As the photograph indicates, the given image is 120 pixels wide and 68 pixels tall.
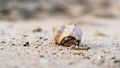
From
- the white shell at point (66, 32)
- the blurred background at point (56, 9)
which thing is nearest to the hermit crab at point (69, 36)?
the white shell at point (66, 32)

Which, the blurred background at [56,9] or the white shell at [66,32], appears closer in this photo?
the white shell at [66,32]

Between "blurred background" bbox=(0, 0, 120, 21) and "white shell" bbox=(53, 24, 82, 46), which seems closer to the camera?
"white shell" bbox=(53, 24, 82, 46)

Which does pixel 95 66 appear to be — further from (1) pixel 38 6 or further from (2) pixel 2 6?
(1) pixel 38 6

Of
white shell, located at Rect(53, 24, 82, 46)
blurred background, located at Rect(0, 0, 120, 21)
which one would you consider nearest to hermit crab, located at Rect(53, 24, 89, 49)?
white shell, located at Rect(53, 24, 82, 46)

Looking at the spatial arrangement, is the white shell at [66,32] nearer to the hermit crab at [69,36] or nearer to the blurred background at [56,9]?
the hermit crab at [69,36]

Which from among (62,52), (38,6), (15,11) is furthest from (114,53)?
(38,6)

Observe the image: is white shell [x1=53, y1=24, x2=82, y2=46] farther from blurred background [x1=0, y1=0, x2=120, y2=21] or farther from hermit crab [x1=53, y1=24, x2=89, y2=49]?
blurred background [x1=0, y1=0, x2=120, y2=21]

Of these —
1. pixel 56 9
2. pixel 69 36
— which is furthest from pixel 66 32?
pixel 56 9
